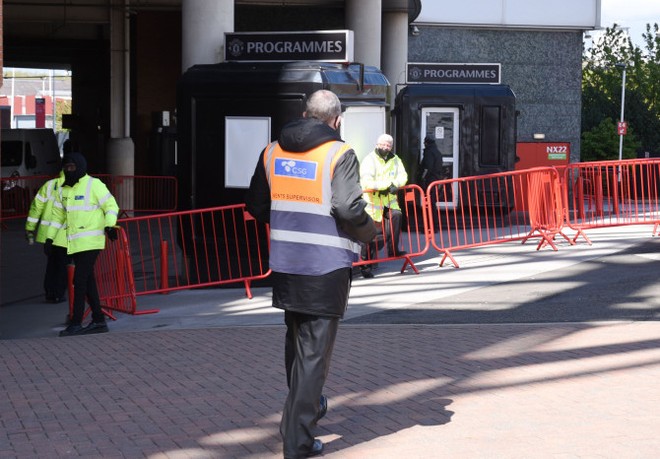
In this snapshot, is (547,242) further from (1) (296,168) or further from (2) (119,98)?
(2) (119,98)

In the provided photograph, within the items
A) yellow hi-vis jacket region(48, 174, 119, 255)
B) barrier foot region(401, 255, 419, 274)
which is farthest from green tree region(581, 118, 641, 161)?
yellow hi-vis jacket region(48, 174, 119, 255)

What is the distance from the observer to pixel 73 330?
1141 centimetres

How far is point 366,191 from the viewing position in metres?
14.5

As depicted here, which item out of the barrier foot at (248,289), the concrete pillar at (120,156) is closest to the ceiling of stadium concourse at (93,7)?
the concrete pillar at (120,156)

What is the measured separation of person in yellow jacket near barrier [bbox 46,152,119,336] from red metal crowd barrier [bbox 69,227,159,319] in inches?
38.4

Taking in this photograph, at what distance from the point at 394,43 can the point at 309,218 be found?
75.6 feet

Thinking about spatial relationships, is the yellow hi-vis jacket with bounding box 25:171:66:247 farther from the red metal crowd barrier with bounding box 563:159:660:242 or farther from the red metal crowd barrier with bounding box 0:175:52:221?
the red metal crowd barrier with bounding box 0:175:52:221

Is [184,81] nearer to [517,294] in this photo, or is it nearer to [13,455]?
[517,294]

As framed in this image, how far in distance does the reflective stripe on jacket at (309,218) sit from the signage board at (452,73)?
17.8 metres

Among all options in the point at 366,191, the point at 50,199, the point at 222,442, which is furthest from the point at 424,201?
the point at 222,442

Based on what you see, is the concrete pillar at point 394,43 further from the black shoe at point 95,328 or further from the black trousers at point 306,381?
the black trousers at point 306,381

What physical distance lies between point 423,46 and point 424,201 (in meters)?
19.1

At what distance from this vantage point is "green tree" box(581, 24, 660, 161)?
4495 centimetres

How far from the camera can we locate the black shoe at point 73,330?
37.3 feet
